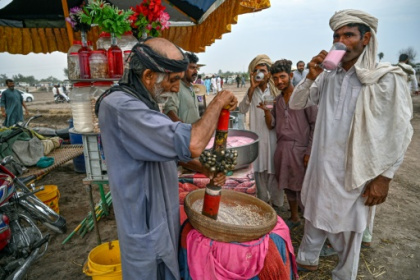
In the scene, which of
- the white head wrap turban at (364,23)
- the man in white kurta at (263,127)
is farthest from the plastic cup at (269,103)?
the white head wrap turban at (364,23)

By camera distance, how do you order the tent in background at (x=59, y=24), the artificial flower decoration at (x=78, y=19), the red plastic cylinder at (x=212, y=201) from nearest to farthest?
the red plastic cylinder at (x=212, y=201) < the artificial flower decoration at (x=78, y=19) < the tent in background at (x=59, y=24)

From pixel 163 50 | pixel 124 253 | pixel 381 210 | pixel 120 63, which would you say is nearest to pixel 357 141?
pixel 163 50

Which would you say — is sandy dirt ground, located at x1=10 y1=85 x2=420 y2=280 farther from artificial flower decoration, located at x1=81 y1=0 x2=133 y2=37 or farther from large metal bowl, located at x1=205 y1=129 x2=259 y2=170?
artificial flower decoration, located at x1=81 y1=0 x2=133 y2=37

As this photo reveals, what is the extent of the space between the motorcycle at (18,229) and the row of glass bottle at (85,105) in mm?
996

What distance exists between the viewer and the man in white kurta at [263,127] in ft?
11.7

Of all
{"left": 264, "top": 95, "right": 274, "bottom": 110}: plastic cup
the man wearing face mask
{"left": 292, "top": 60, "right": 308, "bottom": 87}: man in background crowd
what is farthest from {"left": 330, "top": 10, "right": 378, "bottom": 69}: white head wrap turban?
{"left": 292, "top": 60, "right": 308, "bottom": 87}: man in background crowd

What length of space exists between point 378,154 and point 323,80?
0.83m

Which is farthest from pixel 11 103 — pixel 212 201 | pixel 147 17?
pixel 212 201

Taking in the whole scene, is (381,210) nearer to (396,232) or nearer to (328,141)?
(396,232)

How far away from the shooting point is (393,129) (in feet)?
6.40

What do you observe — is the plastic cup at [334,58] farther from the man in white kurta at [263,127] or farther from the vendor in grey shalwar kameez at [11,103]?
the vendor in grey shalwar kameez at [11,103]

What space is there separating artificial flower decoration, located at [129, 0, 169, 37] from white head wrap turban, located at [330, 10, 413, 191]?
1586 mm

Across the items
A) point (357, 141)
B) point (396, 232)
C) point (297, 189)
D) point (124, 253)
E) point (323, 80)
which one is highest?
point (323, 80)

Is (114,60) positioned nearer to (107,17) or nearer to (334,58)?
(107,17)
